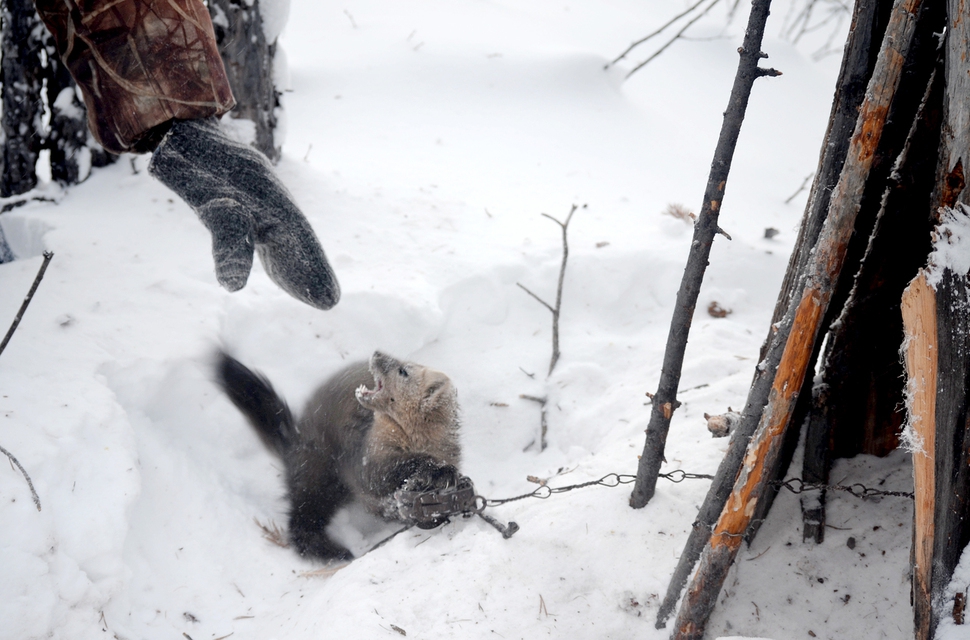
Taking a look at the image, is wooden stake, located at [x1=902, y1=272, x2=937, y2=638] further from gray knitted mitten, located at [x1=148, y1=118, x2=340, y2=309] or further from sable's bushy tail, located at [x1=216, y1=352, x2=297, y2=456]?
sable's bushy tail, located at [x1=216, y1=352, x2=297, y2=456]

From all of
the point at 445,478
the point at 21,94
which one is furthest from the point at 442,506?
the point at 21,94

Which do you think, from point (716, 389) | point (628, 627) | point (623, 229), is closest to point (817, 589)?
point (628, 627)

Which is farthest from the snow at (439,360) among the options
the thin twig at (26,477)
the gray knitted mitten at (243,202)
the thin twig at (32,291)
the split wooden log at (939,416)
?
the gray knitted mitten at (243,202)

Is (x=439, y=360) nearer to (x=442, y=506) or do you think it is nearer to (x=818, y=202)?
(x=442, y=506)

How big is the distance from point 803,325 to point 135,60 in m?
2.11

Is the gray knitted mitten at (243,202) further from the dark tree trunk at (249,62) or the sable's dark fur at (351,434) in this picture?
the dark tree trunk at (249,62)

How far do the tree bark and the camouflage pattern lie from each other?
64.9 inches

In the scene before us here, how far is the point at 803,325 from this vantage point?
4.75 feet

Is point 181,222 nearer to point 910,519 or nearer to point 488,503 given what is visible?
point 488,503

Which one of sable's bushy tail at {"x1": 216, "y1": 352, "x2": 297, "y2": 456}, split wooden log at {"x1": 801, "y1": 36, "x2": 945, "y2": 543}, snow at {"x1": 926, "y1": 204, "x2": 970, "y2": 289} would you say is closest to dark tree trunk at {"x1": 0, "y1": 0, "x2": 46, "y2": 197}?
sable's bushy tail at {"x1": 216, "y1": 352, "x2": 297, "y2": 456}

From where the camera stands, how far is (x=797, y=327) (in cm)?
146

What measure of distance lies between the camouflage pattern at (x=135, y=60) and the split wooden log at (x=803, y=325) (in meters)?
1.93

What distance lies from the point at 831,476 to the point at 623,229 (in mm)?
2626

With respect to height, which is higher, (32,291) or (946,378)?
(946,378)
